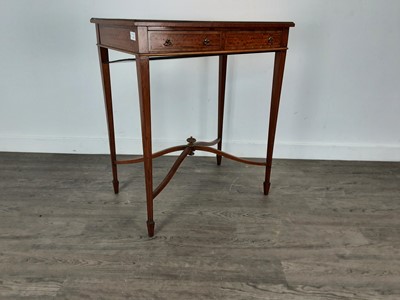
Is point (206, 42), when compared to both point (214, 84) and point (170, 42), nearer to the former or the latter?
point (170, 42)

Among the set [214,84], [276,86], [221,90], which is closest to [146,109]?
[276,86]

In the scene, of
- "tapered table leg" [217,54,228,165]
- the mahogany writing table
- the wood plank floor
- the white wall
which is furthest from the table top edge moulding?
the wood plank floor

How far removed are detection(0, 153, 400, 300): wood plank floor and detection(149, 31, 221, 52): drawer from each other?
2.48 feet

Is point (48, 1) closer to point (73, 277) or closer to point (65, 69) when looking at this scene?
point (65, 69)

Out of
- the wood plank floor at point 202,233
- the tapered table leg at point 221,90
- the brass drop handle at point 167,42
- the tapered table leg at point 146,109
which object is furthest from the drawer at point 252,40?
the wood plank floor at point 202,233

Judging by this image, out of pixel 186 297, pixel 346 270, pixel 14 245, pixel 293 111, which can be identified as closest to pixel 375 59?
pixel 293 111

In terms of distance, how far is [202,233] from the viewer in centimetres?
139

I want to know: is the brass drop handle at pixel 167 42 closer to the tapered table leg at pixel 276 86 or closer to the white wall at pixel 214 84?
the tapered table leg at pixel 276 86

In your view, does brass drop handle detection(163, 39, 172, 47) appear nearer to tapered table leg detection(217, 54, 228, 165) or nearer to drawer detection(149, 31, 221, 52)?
drawer detection(149, 31, 221, 52)

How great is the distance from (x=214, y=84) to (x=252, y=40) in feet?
2.33

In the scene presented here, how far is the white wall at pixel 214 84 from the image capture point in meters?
1.82

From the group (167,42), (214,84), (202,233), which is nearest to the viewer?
(167,42)

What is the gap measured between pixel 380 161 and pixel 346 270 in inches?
46.9

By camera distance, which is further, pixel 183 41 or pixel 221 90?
pixel 221 90
